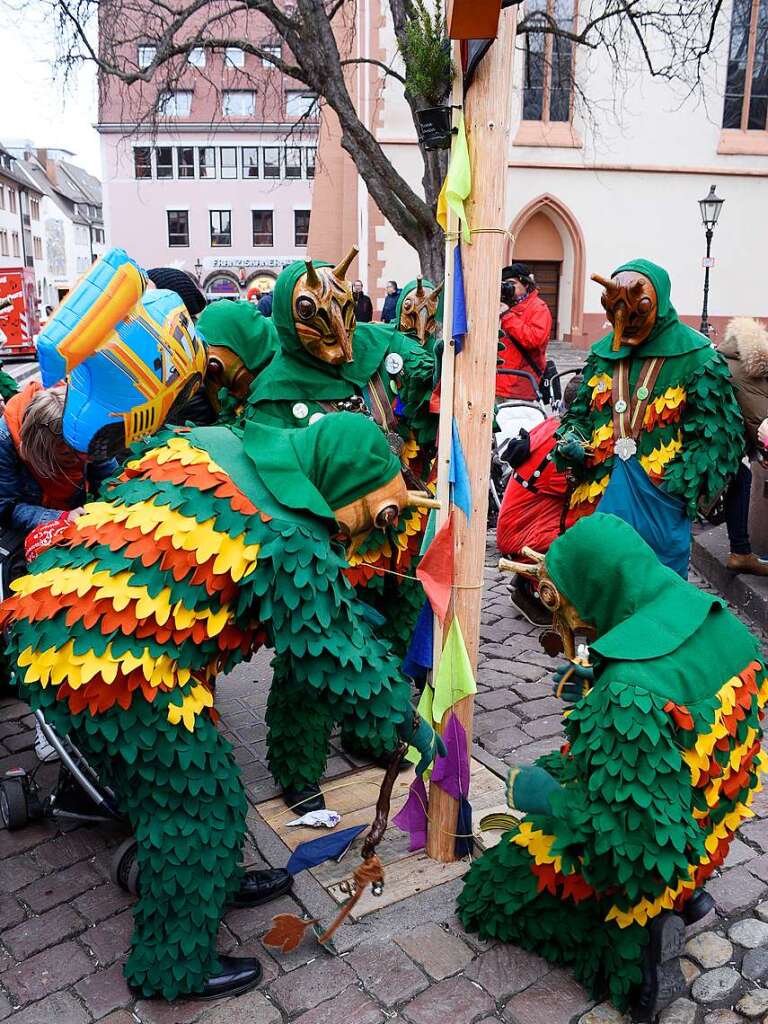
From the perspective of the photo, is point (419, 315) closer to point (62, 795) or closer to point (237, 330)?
point (237, 330)

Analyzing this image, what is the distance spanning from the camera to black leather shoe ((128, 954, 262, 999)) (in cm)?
245

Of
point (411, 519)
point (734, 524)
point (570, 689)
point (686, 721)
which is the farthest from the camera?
point (734, 524)

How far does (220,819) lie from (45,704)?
561mm

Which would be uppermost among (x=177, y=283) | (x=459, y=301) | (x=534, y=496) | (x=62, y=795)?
(x=177, y=283)

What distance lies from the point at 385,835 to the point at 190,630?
4.66ft

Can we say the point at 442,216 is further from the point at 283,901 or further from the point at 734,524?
the point at 734,524

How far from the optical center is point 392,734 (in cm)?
238

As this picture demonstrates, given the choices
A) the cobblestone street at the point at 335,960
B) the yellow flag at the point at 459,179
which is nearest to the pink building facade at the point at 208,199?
the yellow flag at the point at 459,179

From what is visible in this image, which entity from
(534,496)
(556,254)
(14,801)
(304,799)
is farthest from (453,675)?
(556,254)

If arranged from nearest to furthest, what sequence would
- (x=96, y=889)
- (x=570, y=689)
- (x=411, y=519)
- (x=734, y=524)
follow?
(x=570, y=689)
(x=96, y=889)
(x=411, y=519)
(x=734, y=524)

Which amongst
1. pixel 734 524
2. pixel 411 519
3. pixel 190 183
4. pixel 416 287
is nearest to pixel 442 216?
pixel 411 519

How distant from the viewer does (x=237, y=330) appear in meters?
4.14

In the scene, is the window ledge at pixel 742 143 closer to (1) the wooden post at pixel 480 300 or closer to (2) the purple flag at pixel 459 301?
(1) the wooden post at pixel 480 300

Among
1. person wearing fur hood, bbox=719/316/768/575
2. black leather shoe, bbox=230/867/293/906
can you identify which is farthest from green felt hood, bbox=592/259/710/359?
black leather shoe, bbox=230/867/293/906
